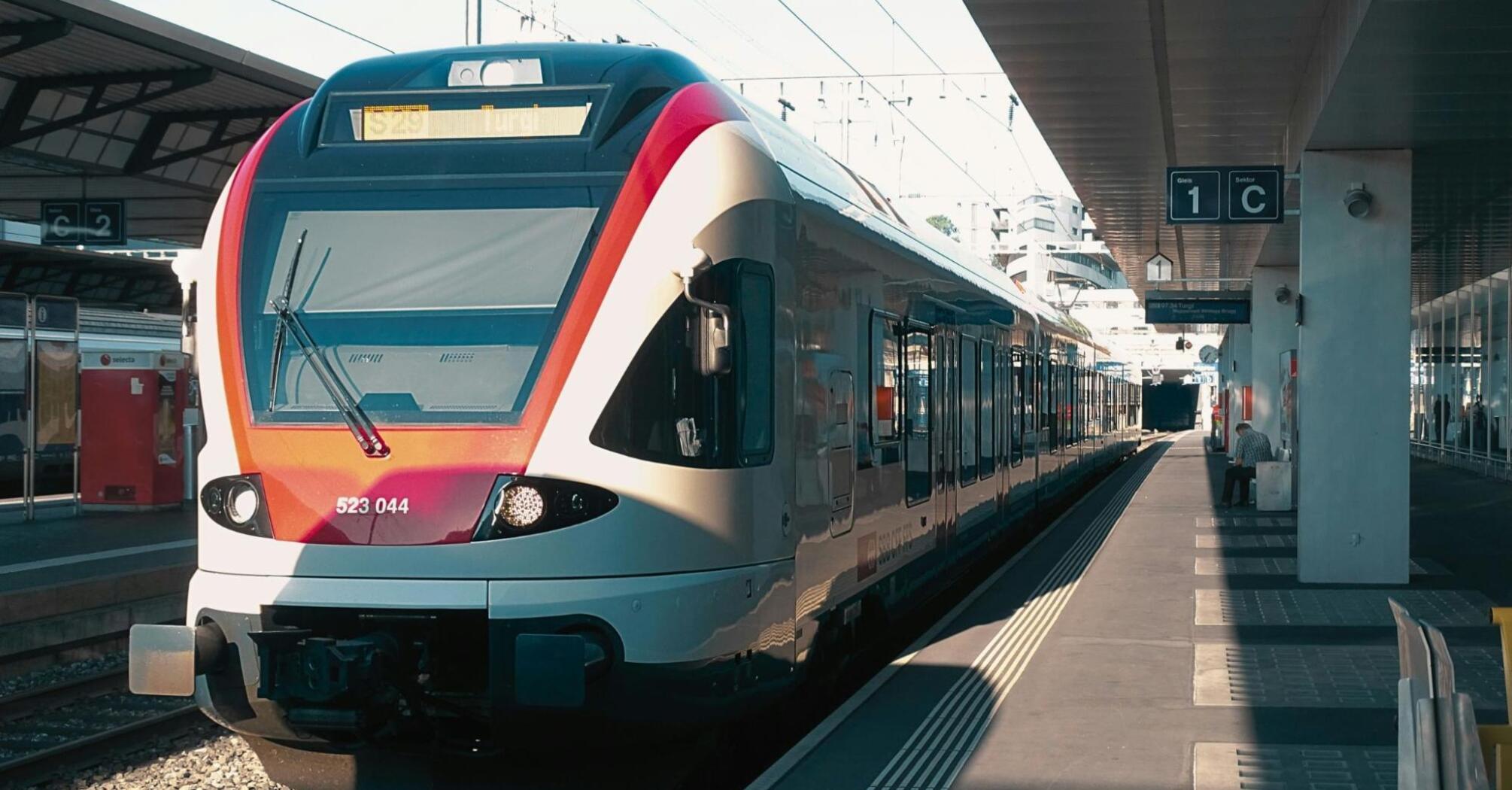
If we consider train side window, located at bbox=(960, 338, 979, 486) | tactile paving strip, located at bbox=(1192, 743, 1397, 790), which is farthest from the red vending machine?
tactile paving strip, located at bbox=(1192, 743, 1397, 790)

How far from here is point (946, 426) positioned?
1186cm

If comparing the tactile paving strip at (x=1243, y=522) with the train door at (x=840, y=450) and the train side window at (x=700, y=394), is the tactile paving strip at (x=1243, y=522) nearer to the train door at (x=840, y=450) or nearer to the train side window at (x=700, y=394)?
the train door at (x=840, y=450)

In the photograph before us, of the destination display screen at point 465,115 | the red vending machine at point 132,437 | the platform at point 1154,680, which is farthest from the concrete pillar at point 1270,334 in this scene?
the destination display screen at point 465,115

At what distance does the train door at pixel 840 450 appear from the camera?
27.5ft

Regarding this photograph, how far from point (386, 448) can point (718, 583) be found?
4.87 ft

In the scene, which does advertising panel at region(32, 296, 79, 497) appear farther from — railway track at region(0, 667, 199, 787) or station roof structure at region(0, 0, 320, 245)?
railway track at region(0, 667, 199, 787)

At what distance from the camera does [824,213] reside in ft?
27.7

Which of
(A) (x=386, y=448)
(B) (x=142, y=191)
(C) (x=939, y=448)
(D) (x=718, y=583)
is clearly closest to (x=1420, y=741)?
(D) (x=718, y=583)

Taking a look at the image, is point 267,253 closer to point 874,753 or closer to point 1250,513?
point 874,753

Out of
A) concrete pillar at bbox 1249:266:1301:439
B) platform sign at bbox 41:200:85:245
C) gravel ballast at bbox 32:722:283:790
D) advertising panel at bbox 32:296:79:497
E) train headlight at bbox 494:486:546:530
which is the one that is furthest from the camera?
concrete pillar at bbox 1249:266:1301:439

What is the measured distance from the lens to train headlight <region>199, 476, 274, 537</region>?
6758 millimetres

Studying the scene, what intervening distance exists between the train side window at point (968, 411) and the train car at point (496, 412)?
5.11 m

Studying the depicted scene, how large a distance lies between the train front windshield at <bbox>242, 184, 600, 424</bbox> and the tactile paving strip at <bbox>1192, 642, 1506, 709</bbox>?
4.41 m

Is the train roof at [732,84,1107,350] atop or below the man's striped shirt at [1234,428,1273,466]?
atop
